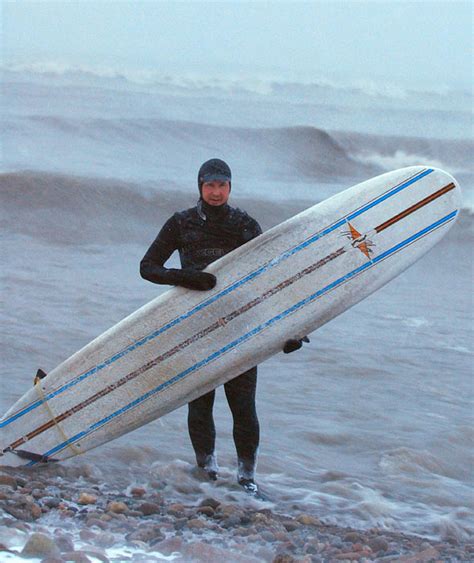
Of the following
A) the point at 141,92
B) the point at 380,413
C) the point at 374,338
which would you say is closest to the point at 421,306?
the point at 374,338

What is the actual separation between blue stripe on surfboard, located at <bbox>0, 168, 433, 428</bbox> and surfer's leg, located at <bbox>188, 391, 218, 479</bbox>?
33cm

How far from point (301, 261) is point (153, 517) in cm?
119

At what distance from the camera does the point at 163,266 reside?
3678 mm

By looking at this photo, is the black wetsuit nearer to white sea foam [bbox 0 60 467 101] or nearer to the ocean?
the ocean

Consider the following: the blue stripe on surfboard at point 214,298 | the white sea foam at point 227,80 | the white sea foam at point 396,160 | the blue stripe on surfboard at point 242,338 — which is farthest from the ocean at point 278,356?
the white sea foam at point 227,80

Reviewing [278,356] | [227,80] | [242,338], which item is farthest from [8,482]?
[227,80]

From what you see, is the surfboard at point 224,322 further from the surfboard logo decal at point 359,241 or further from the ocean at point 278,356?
the ocean at point 278,356

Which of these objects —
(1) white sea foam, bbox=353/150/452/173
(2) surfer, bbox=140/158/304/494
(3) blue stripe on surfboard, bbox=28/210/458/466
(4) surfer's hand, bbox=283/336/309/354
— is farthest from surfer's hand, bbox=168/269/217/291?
(1) white sea foam, bbox=353/150/452/173

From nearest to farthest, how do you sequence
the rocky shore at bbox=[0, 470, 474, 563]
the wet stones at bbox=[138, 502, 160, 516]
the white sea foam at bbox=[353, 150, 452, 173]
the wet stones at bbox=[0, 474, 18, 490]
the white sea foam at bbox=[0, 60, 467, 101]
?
the rocky shore at bbox=[0, 470, 474, 563], the wet stones at bbox=[138, 502, 160, 516], the wet stones at bbox=[0, 474, 18, 490], the white sea foam at bbox=[353, 150, 452, 173], the white sea foam at bbox=[0, 60, 467, 101]

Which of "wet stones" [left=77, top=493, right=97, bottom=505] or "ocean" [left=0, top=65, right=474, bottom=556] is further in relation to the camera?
"ocean" [left=0, top=65, right=474, bottom=556]

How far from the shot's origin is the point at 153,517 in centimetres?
347

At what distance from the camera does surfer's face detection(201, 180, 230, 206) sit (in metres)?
3.58

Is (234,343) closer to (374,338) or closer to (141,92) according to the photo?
(374,338)

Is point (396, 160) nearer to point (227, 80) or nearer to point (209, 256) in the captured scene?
point (227, 80)
